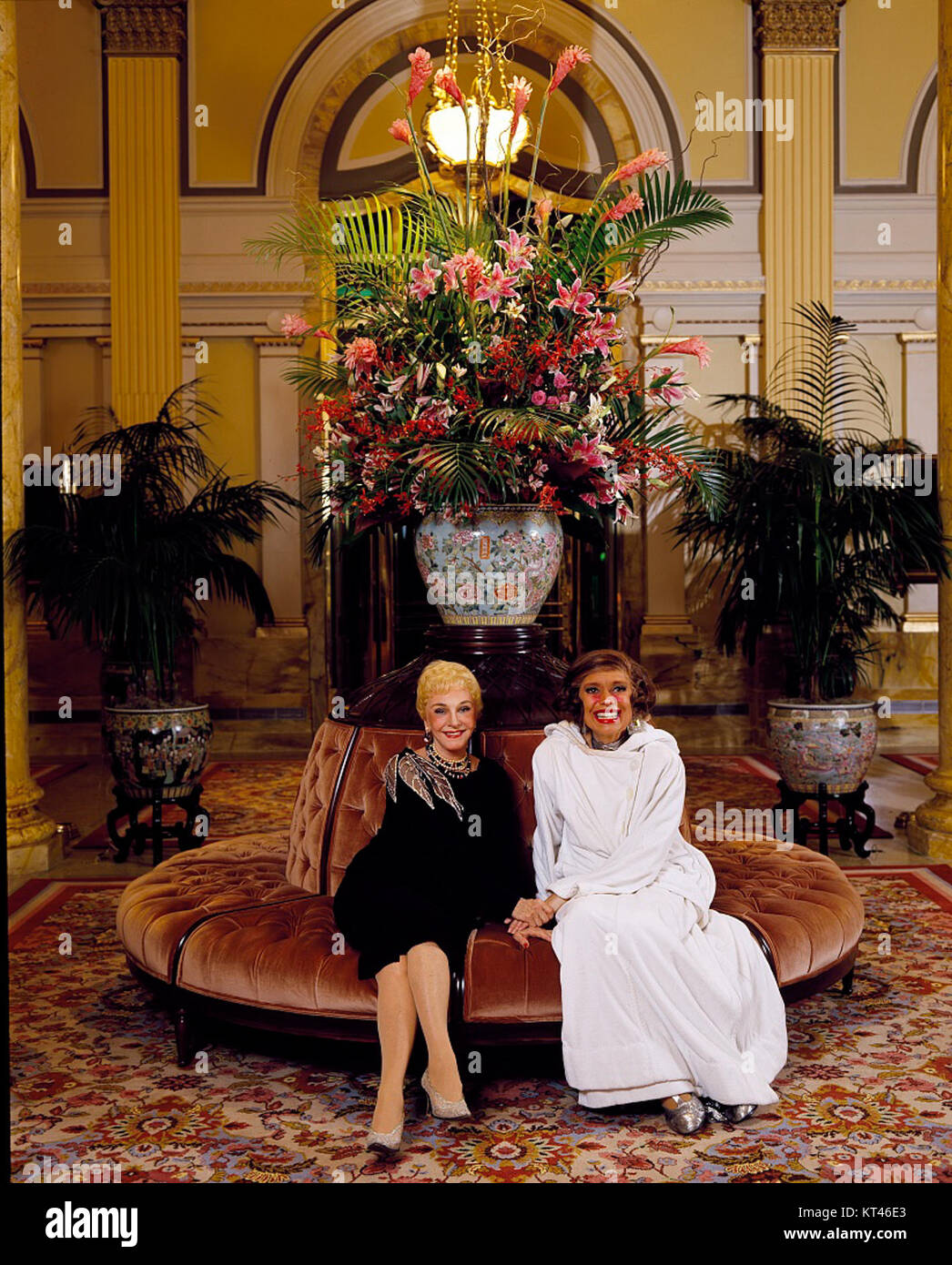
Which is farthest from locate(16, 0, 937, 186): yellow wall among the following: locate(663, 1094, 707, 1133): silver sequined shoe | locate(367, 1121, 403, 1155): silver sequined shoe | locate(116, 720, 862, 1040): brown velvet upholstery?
locate(367, 1121, 403, 1155): silver sequined shoe

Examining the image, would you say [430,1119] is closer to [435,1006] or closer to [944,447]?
[435,1006]

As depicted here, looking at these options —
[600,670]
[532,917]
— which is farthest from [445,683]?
[532,917]

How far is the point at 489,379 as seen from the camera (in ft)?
12.4

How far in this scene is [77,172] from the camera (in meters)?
9.97

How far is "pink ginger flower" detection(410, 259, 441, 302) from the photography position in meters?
3.72

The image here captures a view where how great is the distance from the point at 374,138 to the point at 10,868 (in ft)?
23.0

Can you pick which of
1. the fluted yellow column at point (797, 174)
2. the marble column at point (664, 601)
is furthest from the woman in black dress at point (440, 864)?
the fluted yellow column at point (797, 174)

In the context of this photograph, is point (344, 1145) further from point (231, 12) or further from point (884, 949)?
point (231, 12)

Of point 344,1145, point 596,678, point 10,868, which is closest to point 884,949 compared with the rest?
point 596,678

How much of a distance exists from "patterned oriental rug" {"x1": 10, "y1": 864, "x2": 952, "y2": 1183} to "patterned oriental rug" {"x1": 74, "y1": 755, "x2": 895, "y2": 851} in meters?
2.66

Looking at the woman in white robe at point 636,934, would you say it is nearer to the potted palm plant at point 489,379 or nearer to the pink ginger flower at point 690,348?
the potted palm plant at point 489,379

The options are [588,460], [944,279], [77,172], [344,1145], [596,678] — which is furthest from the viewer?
[77,172]

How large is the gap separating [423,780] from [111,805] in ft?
16.2

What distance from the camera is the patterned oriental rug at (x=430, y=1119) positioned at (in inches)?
113
